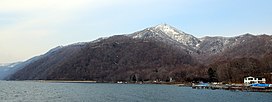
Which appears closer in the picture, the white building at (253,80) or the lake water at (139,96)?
the lake water at (139,96)

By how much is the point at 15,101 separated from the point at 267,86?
60.6 metres

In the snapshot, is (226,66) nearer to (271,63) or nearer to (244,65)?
(244,65)

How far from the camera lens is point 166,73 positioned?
183750 mm

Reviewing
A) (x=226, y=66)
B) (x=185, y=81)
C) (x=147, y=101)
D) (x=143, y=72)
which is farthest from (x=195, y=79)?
(x=147, y=101)

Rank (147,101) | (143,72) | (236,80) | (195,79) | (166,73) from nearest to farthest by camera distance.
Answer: (147,101) → (236,80) → (195,79) → (166,73) → (143,72)

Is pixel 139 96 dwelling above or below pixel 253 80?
below

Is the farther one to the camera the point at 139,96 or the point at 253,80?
the point at 253,80

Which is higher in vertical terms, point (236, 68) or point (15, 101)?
point (236, 68)

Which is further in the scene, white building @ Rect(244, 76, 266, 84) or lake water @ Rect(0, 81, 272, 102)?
white building @ Rect(244, 76, 266, 84)

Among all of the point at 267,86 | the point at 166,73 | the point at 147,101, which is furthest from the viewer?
the point at 166,73

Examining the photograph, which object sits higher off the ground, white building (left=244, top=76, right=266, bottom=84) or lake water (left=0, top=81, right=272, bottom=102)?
white building (left=244, top=76, right=266, bottom=84)

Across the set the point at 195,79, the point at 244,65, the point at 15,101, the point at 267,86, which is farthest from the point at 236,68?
the point at 15,101

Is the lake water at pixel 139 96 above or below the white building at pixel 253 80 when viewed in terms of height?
below

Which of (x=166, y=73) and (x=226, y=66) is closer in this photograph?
(x=226, y=66)
